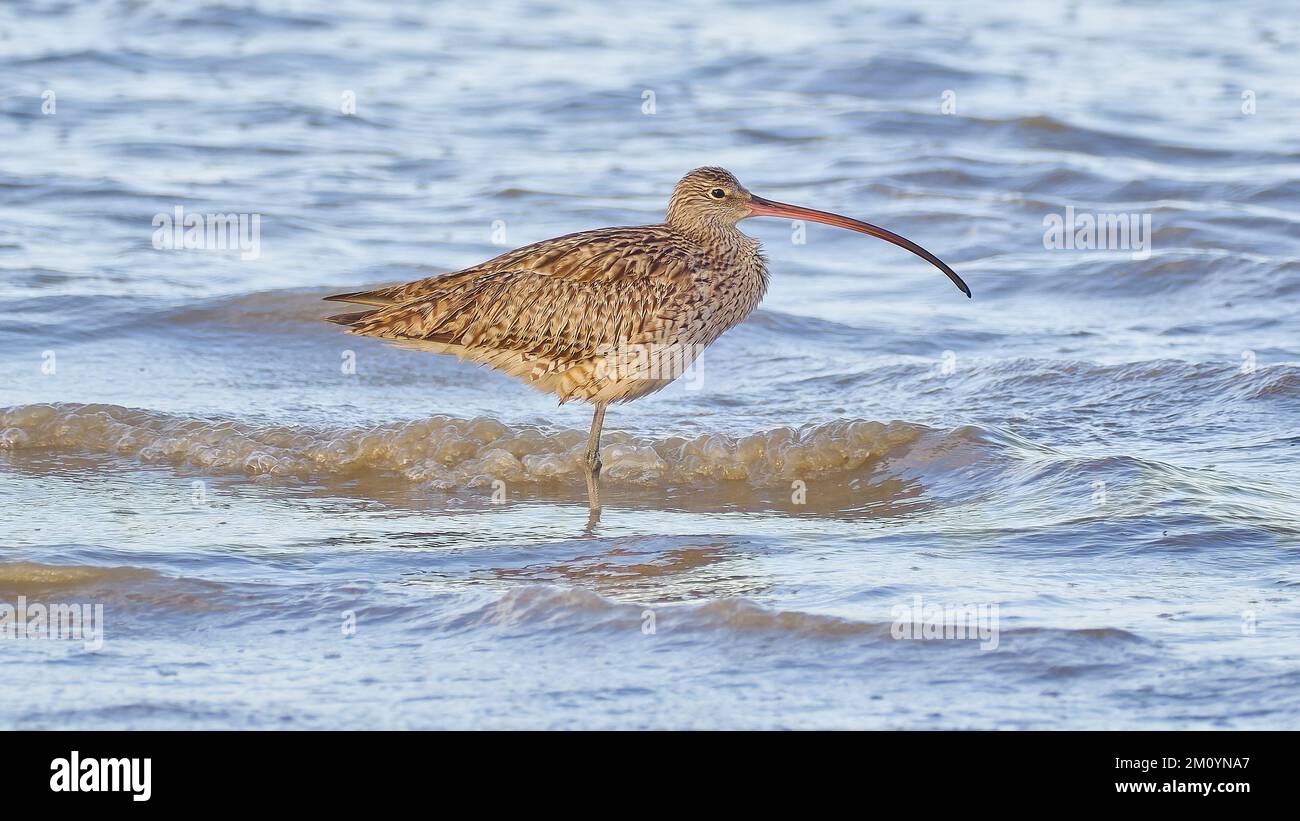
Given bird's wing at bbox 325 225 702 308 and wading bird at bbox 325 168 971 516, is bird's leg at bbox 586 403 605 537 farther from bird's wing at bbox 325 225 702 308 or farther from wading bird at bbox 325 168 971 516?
bird's wing at bbox 325 225 702 308

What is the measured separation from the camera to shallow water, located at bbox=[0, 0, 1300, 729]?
18.6ft

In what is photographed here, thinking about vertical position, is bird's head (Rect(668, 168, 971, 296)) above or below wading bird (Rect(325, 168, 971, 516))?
above

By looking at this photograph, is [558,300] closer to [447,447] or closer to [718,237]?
[718,237]

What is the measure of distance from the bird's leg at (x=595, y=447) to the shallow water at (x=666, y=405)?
0.53ft

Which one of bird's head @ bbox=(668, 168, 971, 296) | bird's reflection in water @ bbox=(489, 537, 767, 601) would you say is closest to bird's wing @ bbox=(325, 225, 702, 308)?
bird's head @ bbox=(668, 168, 971, 296)

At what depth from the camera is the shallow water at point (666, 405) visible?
18.6 ft

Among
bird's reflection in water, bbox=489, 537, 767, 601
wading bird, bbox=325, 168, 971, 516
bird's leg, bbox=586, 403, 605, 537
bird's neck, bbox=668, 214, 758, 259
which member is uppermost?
bird's neck, bbox=668, 214, 758, 259

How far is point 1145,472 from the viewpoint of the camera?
26.0 feet

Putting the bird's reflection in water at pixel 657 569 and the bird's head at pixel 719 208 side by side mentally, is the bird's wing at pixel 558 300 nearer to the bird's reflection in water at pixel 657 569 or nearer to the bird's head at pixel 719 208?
the bird's head at pixel 719 208

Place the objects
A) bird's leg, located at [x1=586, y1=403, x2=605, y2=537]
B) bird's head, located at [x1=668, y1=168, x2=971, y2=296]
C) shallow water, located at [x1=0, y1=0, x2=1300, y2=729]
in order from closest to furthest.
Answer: shallow water, located at [x1=0, y1=0, x2=1300, y2=729], bird's leg, located at [x1=586, y1=403, x2=605, y2=537], bird's head, located at [x1=668, y1=168, x2=971, y2=296]

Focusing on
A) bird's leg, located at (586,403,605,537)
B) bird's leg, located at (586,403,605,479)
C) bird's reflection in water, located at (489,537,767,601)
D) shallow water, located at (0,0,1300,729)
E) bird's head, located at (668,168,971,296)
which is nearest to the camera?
shallow water, located at (0,0,1300,729)

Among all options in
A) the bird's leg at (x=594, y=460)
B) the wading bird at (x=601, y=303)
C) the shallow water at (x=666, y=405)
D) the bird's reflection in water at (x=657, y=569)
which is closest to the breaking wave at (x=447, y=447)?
the shallow water at (x=666, y=405)

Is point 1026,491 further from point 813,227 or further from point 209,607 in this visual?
point 813,227
